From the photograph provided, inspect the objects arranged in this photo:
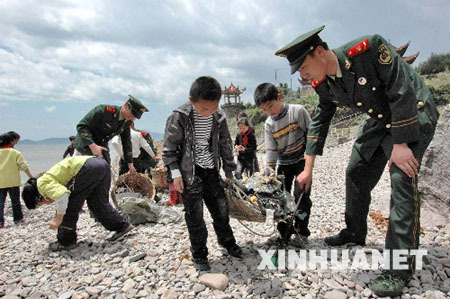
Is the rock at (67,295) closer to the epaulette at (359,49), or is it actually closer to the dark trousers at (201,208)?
the dark trousers at (201,208)

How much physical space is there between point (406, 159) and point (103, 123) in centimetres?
423

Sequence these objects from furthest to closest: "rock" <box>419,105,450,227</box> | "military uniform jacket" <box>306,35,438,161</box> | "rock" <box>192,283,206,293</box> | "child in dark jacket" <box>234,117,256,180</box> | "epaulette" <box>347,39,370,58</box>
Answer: "child in dark jacket" <box>234,117,256,180</box> < "rock" <box>419,105,450,227</box> < "rock" <box>192,283,206,293</box> < "epaulette" <box>347,39,370,58</box> < "military uniform jacket" <box>306,35,438,161</box>

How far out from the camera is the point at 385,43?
2279mm


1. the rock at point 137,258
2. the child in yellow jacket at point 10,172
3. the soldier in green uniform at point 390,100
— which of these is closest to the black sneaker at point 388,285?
the soldier in green uniform at point 390,100

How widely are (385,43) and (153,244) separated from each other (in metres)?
3.36

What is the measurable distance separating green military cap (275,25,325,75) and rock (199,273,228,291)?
203cm

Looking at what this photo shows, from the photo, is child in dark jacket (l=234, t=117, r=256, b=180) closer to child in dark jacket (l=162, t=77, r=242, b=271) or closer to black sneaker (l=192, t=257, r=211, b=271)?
child in dark jacket (l=162, t=77, r=242, b=271)

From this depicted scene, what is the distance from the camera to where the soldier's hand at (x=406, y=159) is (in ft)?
7.20

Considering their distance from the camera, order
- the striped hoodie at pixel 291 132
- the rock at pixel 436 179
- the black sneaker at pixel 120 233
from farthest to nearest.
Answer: the black sneaker at pixel 120 233, the rock at pixel 436 179, the striped hoodie at pixel 291 132

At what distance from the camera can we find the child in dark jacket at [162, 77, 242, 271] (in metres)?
2.67

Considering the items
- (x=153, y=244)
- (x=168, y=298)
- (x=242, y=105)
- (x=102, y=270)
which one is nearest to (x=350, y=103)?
(x=168, y=298)

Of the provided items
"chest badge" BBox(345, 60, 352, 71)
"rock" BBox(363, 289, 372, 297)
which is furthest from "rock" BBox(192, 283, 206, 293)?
"chest badge" BBox(345, 60, 352, 71)

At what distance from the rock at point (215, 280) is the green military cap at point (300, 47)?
2.03 m

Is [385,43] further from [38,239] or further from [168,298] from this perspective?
[38,239]
